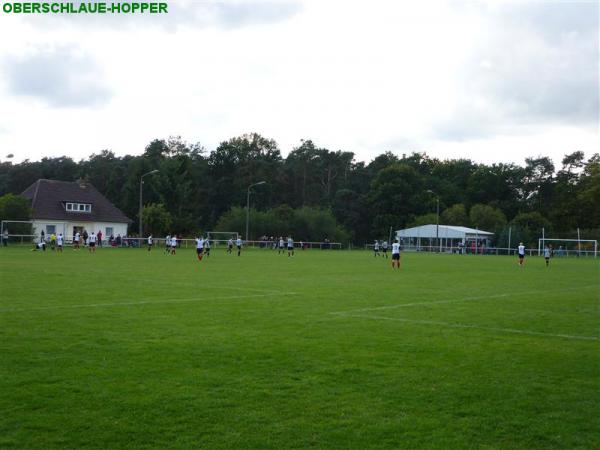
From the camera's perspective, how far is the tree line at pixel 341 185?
97.8m

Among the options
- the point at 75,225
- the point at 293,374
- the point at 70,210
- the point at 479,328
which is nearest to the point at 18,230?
the point at 75,225

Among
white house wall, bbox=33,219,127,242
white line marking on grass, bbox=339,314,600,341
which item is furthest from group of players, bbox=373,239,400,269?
white house wall, bbox=33,219,127,242

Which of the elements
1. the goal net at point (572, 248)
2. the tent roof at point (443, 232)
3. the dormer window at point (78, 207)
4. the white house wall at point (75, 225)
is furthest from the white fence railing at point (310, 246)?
the dormer window at point (78, 207)

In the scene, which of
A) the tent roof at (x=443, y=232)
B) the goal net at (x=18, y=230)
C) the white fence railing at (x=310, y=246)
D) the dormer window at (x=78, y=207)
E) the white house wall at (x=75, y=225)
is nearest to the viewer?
the goal net at (x=18, y=230)

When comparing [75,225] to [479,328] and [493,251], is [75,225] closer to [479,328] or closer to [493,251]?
[493,251]

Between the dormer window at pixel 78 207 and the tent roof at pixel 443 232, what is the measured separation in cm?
4146

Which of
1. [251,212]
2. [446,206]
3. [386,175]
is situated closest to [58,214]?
[251,212]

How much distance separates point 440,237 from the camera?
86.9 m

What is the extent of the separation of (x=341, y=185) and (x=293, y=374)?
4458 inches

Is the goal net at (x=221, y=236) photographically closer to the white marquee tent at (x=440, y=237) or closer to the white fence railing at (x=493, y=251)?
the white fence railing at (x=493, y=251)

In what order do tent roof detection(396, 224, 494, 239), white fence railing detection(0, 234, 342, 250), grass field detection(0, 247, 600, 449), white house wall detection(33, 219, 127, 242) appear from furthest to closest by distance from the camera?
tent roof detection(396, 224, 494, 239)
white house wall detection(33, 219, 127, 242)
white fence railing detection(0, 234, 342, 250)
grass field detection(0, 247, 600, 449)

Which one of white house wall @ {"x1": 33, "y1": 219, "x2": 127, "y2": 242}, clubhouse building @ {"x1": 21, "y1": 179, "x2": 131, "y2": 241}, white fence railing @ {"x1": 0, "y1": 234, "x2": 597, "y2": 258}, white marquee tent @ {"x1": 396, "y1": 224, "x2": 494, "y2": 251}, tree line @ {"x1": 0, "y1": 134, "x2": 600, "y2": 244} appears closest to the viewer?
white fence railing @ {"x1": 0, "y1": 234, "x2": 597, "y2": 258}

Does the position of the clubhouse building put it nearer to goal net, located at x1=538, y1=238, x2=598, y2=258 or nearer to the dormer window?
the dormer window

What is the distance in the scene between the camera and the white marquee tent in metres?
85.2
